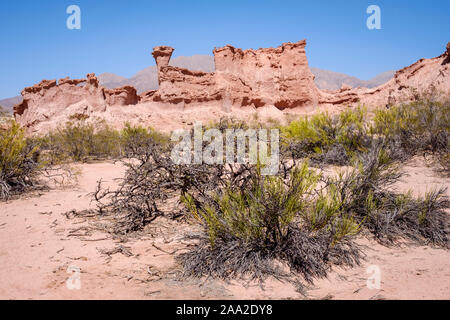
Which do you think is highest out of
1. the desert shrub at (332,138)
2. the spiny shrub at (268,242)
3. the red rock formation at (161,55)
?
the red rock formation at (161,55)

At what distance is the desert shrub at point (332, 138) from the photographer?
680cm

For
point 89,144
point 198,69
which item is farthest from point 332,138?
point 198,69

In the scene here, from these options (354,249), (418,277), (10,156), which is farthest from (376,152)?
(10,156)

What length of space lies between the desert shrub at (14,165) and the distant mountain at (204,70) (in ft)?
357

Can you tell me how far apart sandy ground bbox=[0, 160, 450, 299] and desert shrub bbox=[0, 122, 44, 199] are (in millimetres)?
1687

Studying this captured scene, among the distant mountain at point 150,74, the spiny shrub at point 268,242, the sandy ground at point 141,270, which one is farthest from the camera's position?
the distant mountain at point 150,74

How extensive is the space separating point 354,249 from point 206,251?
1.55 metres

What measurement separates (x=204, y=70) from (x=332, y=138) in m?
125

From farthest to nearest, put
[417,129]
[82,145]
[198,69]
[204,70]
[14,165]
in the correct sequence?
[204,70] < [198,69] < [82,145] < [417,129] < [14,165]

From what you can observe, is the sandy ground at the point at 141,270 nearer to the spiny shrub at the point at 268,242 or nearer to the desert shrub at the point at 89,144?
the spiny shrub at the point at 268,242

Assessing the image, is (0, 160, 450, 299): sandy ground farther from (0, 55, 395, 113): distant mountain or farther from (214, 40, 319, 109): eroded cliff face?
(0, 55, 395, 113): distant mountain

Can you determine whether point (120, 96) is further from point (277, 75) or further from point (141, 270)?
point (141, 270)

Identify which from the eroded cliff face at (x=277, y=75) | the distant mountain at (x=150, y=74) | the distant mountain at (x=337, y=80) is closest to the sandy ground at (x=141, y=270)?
the eroded cliff face at (x=277, y=75)

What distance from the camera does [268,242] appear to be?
2.86 metres
